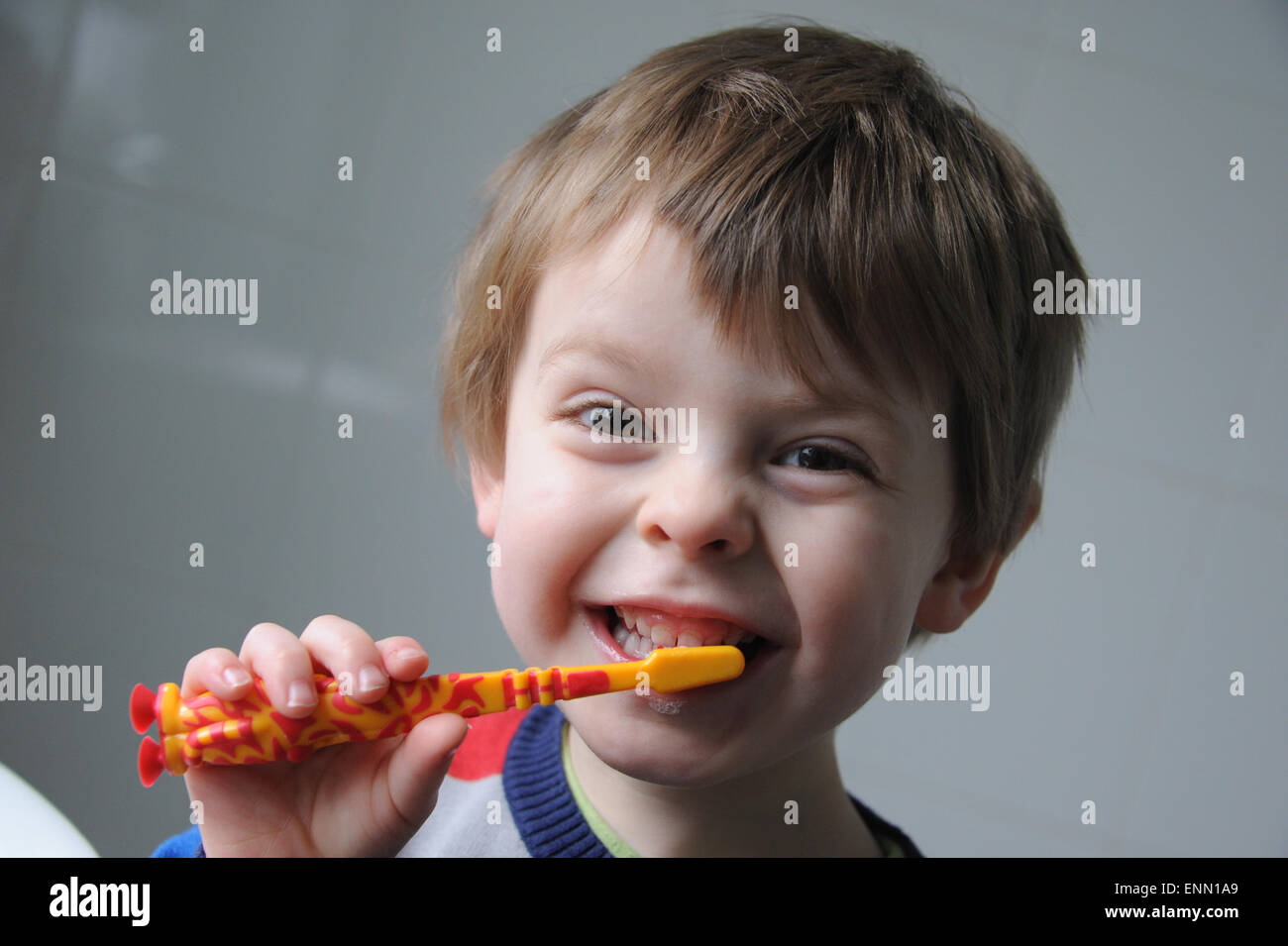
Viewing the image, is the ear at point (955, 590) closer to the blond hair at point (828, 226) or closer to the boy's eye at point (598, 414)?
the blond hair at point (828, 226)

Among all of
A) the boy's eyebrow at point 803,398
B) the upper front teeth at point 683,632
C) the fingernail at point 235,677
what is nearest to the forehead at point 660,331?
the boy's eyebrow at point 803,398

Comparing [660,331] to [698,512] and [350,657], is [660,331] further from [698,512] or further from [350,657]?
[350,657]

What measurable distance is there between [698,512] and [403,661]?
14 cm

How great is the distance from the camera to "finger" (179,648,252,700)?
47cm

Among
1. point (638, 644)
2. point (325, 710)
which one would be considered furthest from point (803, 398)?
point (325, 710)

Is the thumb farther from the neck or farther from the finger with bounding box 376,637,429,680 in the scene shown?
the neck

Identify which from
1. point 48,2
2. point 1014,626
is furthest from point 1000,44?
point 48,2

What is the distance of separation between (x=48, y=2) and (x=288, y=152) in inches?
11.8

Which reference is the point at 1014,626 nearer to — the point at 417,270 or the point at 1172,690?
the point at 1172,690

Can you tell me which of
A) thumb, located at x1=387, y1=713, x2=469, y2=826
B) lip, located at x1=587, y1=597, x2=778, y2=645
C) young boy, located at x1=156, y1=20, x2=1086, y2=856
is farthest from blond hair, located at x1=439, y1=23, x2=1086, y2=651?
thumb, located at x1=387, y1=713, x2=469, y2=826

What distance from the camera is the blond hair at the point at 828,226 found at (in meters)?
0.54

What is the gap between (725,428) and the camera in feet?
1.69

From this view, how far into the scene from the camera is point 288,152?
117cm

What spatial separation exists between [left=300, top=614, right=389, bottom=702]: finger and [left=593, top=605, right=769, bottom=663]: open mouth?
0.12 metres
